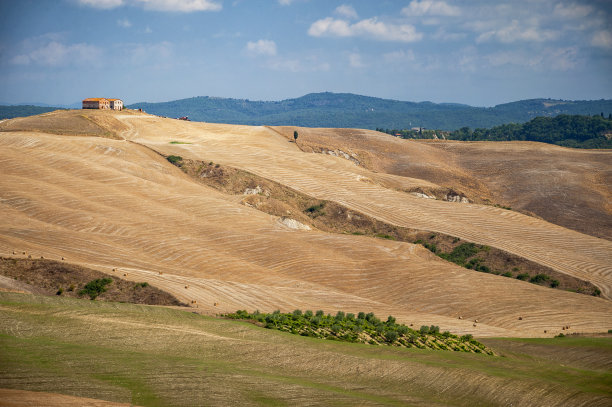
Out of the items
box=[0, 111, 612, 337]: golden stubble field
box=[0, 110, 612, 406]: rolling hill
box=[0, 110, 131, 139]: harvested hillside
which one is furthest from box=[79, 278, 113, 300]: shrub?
box=[0, 110, 131, 139]: harvested hillside

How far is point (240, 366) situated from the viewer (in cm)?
2084

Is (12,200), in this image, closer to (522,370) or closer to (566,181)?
(522,370)

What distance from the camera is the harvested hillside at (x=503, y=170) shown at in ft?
285

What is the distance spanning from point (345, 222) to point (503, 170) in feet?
188

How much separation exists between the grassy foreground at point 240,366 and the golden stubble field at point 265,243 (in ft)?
25.0

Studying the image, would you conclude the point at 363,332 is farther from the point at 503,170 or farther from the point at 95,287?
the point at 503,170

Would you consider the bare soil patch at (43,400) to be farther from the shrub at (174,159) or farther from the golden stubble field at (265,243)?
the shrub at (174,159)

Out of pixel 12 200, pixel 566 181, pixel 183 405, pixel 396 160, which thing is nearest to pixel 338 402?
pixel 183 405

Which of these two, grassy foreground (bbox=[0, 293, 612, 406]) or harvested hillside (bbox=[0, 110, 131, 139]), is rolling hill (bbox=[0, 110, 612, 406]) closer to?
grassy foreground (bbox=[0, 293, 612, 406])

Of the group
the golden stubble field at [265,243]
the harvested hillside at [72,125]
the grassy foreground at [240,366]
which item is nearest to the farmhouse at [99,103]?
the harvested hillside at [72,125]

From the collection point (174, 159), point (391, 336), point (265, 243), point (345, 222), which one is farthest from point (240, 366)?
point (174, 159)

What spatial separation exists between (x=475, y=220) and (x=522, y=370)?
46844mm

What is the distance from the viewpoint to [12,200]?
164 feet

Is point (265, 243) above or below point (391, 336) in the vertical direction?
above
